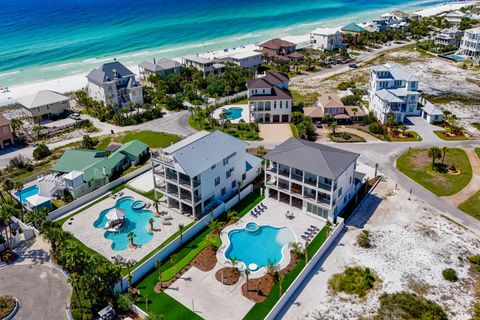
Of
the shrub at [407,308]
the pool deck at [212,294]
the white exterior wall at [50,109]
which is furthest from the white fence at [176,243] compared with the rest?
the white exterior wall at [50,109]

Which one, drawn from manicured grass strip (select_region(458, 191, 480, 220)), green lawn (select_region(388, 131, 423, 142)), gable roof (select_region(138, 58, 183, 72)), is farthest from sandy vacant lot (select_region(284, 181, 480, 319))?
gable roof (select_region(138, 58, 183, 72))

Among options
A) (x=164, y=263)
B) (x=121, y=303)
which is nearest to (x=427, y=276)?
(x=164, y=263)

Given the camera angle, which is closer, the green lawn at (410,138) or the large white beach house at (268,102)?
the green lawn at (410,138)

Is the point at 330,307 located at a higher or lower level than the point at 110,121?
lower

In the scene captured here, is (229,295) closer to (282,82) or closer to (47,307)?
(47,307)

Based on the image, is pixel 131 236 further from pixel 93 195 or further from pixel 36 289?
pixel 93 195

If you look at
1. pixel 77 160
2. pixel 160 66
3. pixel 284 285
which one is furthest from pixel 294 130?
pixel 160 66

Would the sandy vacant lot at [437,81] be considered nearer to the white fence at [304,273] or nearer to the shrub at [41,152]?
the white fence at [304,273]
